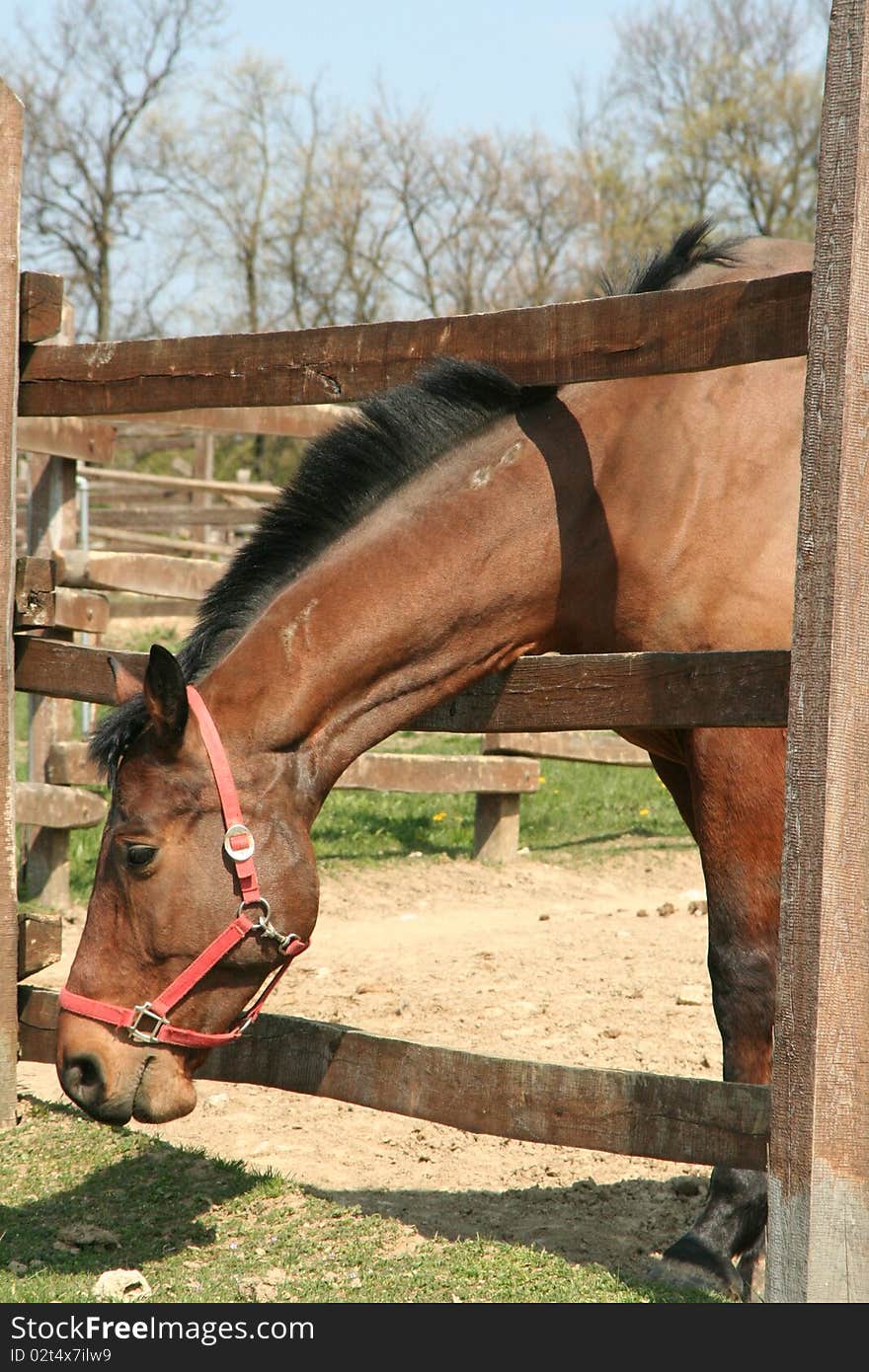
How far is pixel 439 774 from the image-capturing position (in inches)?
305

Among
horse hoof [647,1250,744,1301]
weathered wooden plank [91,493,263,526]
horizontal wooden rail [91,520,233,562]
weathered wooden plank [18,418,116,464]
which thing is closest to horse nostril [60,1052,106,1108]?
horse hoof [647,1250,744,1301]

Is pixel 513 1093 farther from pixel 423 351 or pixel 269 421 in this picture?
pixel 269 421

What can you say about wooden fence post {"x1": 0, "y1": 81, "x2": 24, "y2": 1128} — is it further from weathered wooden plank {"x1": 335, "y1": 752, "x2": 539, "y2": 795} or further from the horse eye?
weathered wooden plank {"x1": 335, "y1": 752, "x2": 539, "y2": 795}

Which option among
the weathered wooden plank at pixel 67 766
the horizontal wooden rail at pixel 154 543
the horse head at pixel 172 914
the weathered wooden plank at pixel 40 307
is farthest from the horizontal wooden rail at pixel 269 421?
the horizontal wooden rail at pixel 154 543

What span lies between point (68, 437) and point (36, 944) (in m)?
3.05

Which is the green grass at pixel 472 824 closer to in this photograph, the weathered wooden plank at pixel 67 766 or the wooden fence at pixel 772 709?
the weathered wooden plank at pixel 67 766

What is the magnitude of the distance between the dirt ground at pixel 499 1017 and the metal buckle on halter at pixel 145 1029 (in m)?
0.95

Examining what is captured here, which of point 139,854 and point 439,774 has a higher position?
point 139,854

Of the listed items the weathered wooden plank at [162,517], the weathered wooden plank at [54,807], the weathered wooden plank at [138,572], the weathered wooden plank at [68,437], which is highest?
the weathered wooden plank at [162,517]

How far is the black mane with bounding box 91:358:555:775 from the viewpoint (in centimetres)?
293

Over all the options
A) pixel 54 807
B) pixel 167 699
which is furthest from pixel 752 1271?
pixel 54 807

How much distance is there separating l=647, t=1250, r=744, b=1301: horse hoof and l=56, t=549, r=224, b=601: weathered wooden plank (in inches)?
176

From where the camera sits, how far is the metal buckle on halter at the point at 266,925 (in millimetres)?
2627
